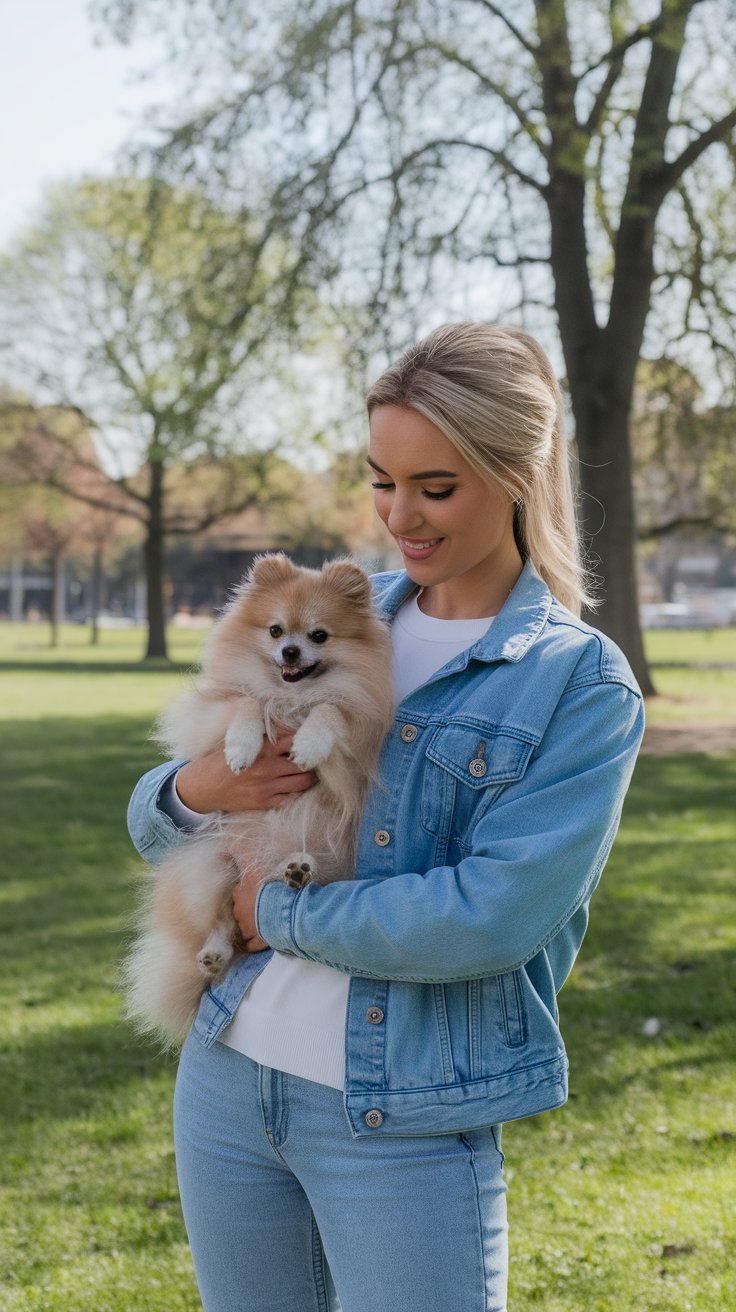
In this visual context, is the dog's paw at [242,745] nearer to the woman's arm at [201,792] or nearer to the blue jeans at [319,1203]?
the woman's arm at [201,792]

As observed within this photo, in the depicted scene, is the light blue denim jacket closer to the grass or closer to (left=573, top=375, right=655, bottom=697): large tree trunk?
the grass

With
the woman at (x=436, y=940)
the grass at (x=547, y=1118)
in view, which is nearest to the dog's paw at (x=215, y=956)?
the woman at (x=436, y=940)

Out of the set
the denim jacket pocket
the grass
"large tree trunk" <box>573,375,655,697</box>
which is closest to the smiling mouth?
the denim jacket pocket

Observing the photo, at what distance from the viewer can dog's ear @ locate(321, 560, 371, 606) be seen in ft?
10.3

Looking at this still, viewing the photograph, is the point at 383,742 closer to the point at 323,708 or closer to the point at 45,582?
the point at 323,708

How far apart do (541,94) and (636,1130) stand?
523 inches

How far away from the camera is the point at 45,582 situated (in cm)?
10425

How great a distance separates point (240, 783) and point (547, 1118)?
11.0ft

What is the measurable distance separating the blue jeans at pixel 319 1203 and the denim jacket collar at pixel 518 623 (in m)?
0.83

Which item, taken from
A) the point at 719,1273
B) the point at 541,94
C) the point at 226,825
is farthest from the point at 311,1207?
the point at 541,94

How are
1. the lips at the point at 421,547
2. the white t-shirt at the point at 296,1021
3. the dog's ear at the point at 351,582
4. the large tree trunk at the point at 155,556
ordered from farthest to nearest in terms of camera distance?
the large tree trunk at the point at 155,556
the dog's ear at the point at 351,582
the lips at the point at 421,547
the white t-shirt at the point at 296,1021

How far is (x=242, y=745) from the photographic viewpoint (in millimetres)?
2797

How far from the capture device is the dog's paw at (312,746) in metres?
2.80

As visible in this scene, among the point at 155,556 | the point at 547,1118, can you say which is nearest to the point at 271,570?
the point at 547,1118
